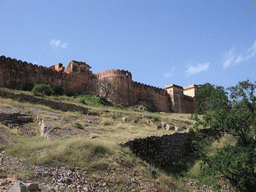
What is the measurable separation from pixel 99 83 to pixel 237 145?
19.6 m

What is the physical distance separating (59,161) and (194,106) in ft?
102

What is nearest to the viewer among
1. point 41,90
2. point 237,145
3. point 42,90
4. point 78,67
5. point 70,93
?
point 237,145

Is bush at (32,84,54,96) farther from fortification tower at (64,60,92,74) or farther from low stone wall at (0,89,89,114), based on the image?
fortification tower at (64,60,92,74)

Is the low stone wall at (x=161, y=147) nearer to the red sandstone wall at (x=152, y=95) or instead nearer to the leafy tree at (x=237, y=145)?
the leafy tree at (x=237, y=145)

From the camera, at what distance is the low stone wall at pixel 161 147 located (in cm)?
1056

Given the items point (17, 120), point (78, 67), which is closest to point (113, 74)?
point (78, 67)

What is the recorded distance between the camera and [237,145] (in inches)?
390

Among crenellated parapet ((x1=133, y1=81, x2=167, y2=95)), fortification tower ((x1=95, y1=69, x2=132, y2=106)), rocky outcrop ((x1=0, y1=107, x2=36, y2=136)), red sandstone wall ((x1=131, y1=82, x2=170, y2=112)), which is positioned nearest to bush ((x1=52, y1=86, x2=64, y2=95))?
fortification tower ((x1=95, y1=69, x2=132, y2=106))

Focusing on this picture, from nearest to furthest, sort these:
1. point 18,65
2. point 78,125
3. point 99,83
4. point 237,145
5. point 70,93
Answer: point 237,145, point 78,125, point 18,65, point 70,93, point 99,83

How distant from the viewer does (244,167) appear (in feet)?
30.0

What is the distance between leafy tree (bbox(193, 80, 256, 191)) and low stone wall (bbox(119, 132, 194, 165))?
185cm

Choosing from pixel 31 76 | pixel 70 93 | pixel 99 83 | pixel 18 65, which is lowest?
pixel 70 93

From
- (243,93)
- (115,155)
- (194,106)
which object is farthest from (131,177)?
(194,106)

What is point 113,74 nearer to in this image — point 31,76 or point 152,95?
point 152,95
